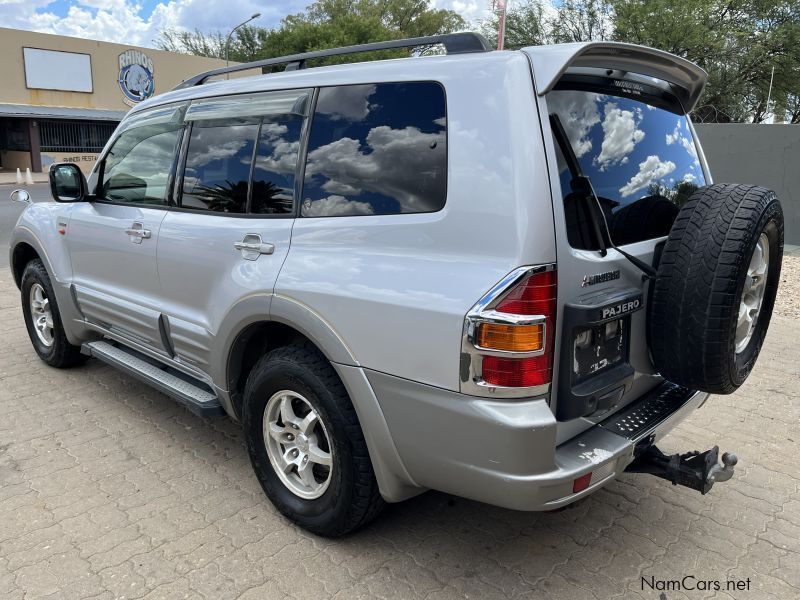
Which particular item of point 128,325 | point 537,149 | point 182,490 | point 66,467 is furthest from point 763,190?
point 66,467

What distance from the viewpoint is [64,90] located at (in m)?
30.7

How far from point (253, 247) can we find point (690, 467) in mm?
2074

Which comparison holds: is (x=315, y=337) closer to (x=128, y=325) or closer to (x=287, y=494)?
(x=287, y=494)

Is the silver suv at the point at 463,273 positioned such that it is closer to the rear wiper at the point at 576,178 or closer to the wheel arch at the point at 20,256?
the rear wiper at the point at 576,178

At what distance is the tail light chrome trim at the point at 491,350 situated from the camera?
2.01 meters

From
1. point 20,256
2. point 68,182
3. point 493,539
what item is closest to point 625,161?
point 493,539

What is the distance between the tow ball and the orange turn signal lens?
804mm

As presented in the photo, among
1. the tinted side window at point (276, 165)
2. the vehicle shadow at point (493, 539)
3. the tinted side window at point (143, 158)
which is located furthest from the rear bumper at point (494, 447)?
the tinted side window at point (143, 158)

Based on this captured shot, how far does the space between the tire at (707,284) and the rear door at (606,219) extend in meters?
0.11

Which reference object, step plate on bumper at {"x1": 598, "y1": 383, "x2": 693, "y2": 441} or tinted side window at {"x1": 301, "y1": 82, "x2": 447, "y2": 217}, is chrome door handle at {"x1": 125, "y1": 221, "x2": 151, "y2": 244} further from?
step plate on bumper at {"x1": 598, "y1": 383, "x2": 693, "y2": 441}

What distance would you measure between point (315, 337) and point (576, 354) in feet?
3.29

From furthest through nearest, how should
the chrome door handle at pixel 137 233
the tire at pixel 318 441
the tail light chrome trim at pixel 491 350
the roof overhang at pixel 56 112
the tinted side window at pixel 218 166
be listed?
the roof overhang at pixel 56 112
the chrome door handle at pixel 137 233
the tinted side window at pixel 218 166
the tire at pixel 318 441
the tail light chrome trim at pixel 491 350

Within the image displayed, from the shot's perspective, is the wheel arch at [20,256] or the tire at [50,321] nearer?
the tire at [50,321]

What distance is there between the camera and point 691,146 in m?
3.04
